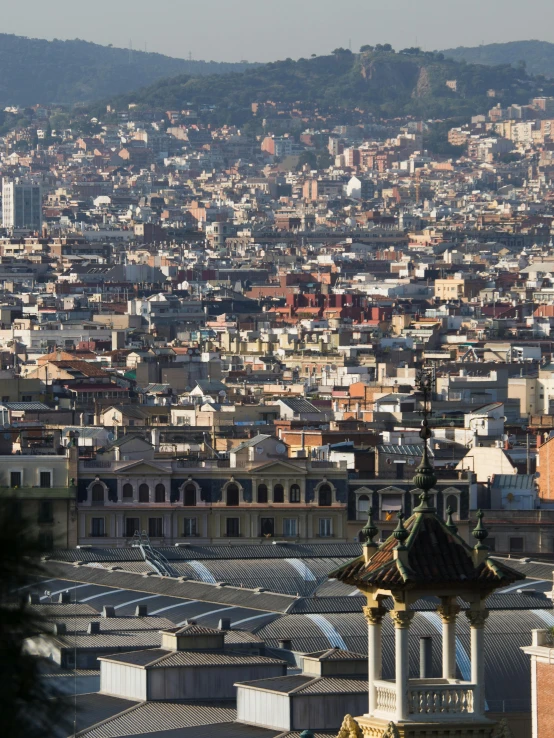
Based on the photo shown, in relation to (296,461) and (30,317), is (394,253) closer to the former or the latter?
(30,317)

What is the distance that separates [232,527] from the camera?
3938 cm

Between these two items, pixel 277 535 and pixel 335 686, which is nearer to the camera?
pixel 335 686

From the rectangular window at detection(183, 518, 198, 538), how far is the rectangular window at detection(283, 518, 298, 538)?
119cm

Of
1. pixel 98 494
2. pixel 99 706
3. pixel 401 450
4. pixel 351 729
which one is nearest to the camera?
pixel 351 729

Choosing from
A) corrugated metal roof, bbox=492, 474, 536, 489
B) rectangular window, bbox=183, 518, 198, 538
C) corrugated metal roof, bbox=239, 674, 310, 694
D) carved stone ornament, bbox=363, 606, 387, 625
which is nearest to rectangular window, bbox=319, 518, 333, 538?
rectangular window, bbox=183, 518, 198, 538

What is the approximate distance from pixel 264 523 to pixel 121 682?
20.7 m

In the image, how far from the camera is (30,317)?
382 feet

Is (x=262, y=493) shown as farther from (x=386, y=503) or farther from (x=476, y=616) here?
(x=476, y=616)

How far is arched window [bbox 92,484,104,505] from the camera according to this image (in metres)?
39.2

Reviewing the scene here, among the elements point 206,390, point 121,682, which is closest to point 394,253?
point 206,390

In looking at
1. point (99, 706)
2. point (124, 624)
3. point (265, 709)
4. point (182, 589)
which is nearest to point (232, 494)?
point (182, 589)

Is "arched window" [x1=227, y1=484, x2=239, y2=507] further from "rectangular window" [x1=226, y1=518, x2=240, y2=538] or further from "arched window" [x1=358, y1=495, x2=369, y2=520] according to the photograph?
"arched window" [x1=358, y1=495, x2=369, y2=520]

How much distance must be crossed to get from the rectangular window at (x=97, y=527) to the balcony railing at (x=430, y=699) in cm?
2800

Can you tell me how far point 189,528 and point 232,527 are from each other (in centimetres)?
57
